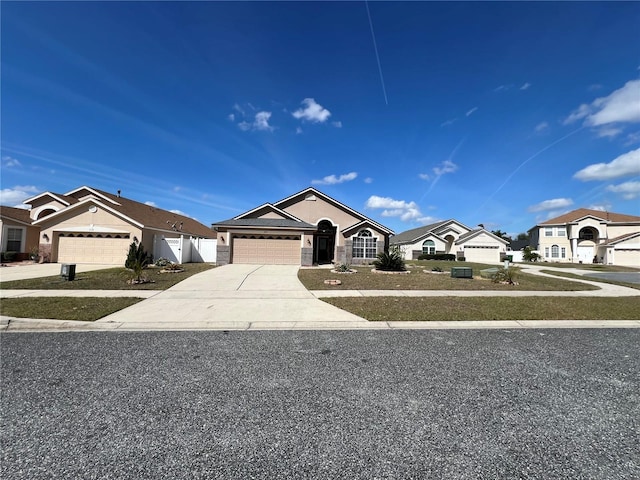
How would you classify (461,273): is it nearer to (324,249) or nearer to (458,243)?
(324,249)

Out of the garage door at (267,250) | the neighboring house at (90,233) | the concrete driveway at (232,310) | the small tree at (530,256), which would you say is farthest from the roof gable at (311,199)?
the small tree at (530,256)

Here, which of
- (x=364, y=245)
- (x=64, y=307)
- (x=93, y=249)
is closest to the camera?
(x=64, y=307)

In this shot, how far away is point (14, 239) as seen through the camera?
2134 centimetres

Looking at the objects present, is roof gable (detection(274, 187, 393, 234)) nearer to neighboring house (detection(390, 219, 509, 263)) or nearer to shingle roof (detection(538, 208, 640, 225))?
neighboring house (detection(390, 219, 509, 263))

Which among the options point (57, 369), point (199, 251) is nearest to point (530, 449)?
point (57, 369)

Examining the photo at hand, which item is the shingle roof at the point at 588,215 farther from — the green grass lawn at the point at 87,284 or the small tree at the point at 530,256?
the green grass lawn at the point at 87,284

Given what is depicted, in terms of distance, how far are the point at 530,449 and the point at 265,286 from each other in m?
9.95

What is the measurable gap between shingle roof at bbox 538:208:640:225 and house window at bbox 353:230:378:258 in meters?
29.8

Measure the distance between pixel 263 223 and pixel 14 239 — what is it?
60.2 feet

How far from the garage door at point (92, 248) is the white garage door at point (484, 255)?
36569 mm

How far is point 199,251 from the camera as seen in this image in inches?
901

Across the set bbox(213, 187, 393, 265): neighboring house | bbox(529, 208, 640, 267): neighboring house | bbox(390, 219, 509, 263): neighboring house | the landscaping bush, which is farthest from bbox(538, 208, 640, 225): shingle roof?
bbox(213, 187, 393, 265): neighboring house

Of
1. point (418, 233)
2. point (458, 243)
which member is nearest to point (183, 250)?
point (458, 243)

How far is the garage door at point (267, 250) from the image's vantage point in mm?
21578
